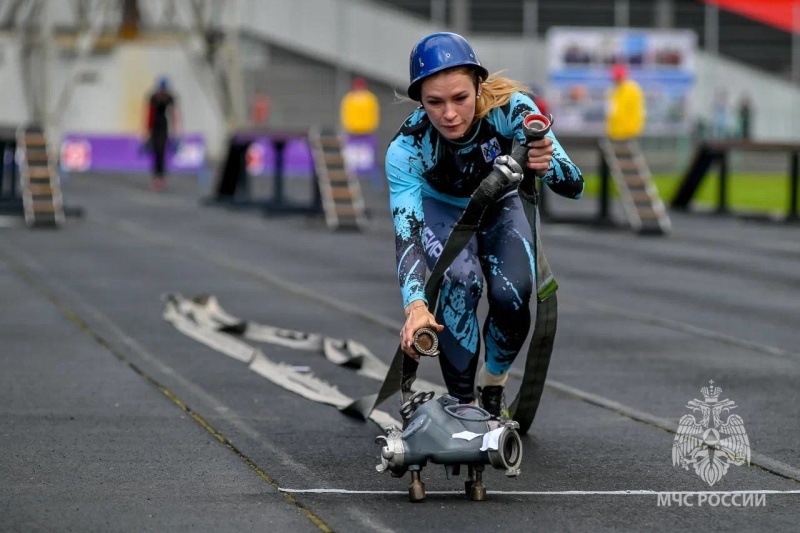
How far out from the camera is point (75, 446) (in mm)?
6805

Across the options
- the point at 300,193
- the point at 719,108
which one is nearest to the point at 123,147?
the point at 300,193

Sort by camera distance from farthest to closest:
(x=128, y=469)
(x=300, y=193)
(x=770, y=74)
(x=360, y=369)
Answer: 1. (x=770, y=74)
2. (x=300, y=193)
3. (x=360, y=369)
4. (x=128, y=469)

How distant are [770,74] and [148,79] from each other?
58.1 feet

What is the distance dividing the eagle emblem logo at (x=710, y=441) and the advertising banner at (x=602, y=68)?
31.4m

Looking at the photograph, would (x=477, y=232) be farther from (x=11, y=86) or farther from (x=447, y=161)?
(x=11, y=86)

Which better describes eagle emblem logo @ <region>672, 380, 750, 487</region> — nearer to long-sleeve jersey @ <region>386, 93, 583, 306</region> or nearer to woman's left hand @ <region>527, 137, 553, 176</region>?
long-sleeve jersey @ <region>386, 93, 583, 306</region>

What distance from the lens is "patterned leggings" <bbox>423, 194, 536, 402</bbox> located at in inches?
251

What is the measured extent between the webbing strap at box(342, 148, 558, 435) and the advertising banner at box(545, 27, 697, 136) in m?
32.4

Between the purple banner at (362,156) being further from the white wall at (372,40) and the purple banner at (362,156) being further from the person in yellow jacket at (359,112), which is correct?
the white wall at (372,40)

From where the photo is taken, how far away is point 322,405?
8.05m

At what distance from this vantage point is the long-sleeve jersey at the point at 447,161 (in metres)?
6.28

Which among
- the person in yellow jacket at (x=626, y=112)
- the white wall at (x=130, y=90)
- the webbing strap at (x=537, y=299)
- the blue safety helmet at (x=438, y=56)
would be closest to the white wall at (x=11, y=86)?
the white wall at (x=130, y=90)

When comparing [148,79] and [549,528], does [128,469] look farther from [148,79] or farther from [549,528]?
[148,79]

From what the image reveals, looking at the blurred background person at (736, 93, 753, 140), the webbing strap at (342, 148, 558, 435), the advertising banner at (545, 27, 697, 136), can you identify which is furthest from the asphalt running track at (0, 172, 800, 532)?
the blurred background person at (736, 93, 753, 140)
